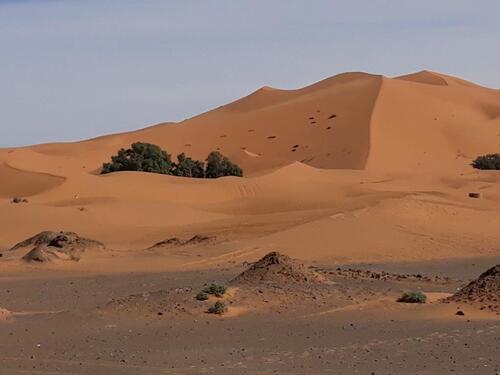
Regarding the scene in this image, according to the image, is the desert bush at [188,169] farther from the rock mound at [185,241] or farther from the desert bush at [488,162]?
the rock mound at [185,241]

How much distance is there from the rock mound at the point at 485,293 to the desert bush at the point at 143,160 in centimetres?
3507

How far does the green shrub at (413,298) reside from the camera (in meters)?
15.4

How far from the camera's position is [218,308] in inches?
570

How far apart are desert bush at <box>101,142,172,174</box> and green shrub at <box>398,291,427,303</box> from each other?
113 feet

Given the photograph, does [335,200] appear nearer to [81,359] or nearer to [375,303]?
[375,303]

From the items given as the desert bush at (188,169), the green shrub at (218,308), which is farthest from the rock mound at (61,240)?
the desert bush at (188,169)

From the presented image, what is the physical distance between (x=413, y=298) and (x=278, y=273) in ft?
8.59

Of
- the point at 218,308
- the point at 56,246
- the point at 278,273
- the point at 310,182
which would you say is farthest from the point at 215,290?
the point at 310,182

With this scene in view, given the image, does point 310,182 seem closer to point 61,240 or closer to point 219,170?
point 219,170

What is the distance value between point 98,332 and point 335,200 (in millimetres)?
25117

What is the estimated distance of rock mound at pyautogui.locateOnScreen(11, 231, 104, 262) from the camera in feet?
77.9

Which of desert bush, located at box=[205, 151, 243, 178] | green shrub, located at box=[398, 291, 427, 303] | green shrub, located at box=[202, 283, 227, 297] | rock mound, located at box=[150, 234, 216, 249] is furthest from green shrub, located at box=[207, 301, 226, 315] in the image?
desert bush, located at box=[205, 151, 243, 178]

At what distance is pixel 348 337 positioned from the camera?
12.9m

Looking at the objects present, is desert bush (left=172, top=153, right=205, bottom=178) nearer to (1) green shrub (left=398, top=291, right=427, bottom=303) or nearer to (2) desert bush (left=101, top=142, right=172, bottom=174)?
(2) desert bush (left=101, top=142, right=172, bottom=174)
